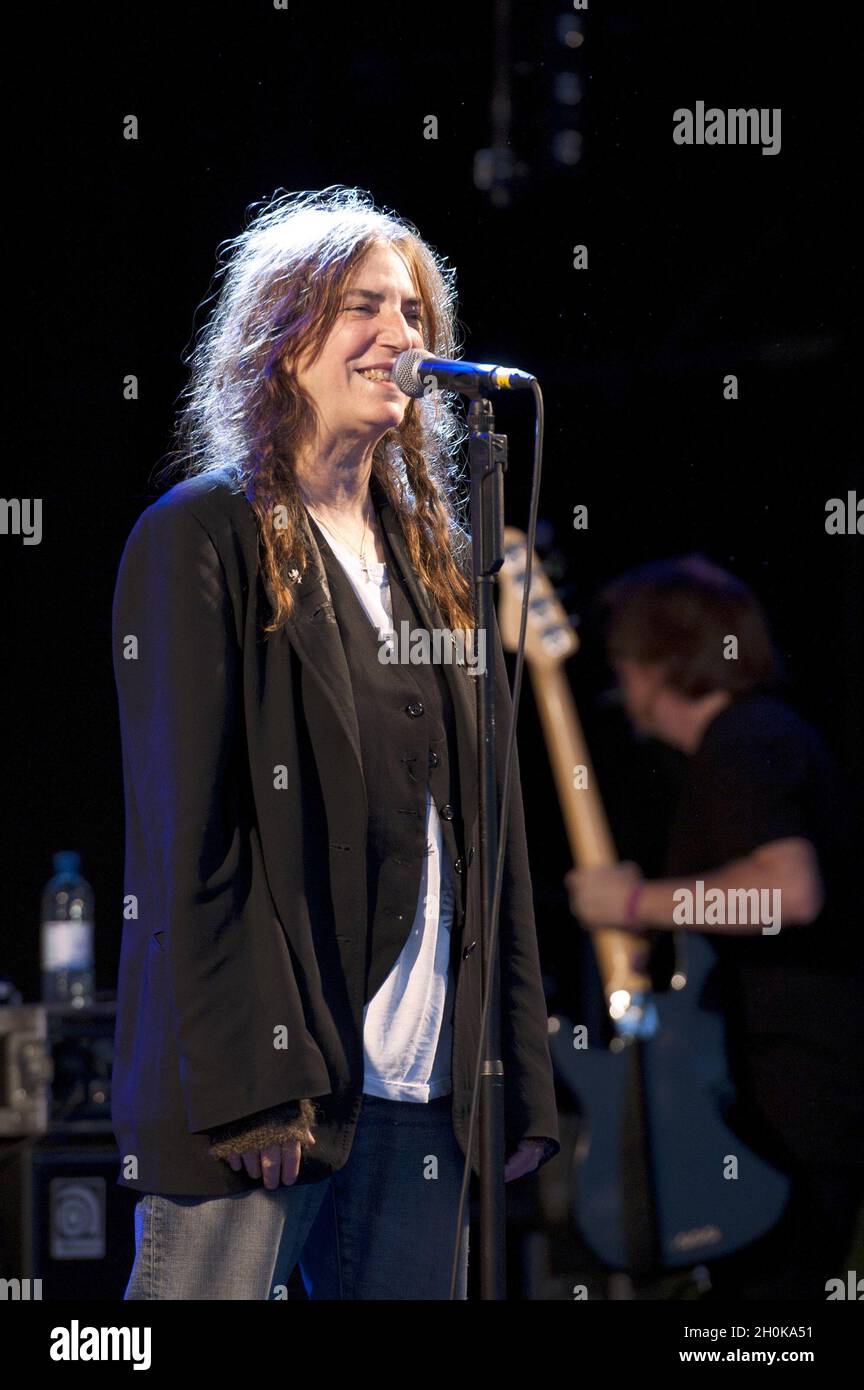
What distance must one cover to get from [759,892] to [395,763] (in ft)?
6.67

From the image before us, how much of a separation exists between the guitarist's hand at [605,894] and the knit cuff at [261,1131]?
2.12m

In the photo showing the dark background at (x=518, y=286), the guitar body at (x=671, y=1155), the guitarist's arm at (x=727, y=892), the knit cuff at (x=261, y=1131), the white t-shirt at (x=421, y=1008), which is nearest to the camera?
the knit cuff at (x=261, y=1131)

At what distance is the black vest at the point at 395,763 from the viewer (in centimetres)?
176

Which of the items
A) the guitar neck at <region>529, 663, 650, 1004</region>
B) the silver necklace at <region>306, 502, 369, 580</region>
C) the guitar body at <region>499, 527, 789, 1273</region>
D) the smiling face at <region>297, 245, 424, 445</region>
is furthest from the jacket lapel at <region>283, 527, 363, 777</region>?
the guitar neck at <region>529, 663, 650, 1004</region>

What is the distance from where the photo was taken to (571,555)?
12.5 ft

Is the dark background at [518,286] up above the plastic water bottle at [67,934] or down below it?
above

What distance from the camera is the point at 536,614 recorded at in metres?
3.74

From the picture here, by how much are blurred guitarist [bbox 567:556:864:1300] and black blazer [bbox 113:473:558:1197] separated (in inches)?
71.8

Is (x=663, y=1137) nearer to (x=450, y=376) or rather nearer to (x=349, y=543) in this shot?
(x=349, y=543)

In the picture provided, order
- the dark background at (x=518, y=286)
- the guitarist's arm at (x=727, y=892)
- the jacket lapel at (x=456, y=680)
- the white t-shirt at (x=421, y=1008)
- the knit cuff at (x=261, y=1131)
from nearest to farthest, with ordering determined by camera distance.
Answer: the knit cuff at (x=261, y=1131)
the white t-shirt at (x=421, y=1008)
the jacket lapel at (x=456, y=680)
the dark background at (x=518, y=286)
the guitarist's arm at (x=727, y=892)

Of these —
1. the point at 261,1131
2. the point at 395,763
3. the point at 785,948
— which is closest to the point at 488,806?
the point at 395,763

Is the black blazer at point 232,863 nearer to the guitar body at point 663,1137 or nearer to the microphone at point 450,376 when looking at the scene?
the microphone at point 450,376

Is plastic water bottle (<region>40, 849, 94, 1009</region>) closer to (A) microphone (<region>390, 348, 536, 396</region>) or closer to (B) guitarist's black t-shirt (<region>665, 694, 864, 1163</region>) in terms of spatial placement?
(B) guitarist's black t-shirt (<region>665, 694, 864, 1163</region>)

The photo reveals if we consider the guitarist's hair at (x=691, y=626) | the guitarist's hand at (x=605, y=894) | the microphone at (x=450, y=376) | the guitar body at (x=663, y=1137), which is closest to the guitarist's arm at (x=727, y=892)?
the guitarist's hand at (x=605, y=894)
